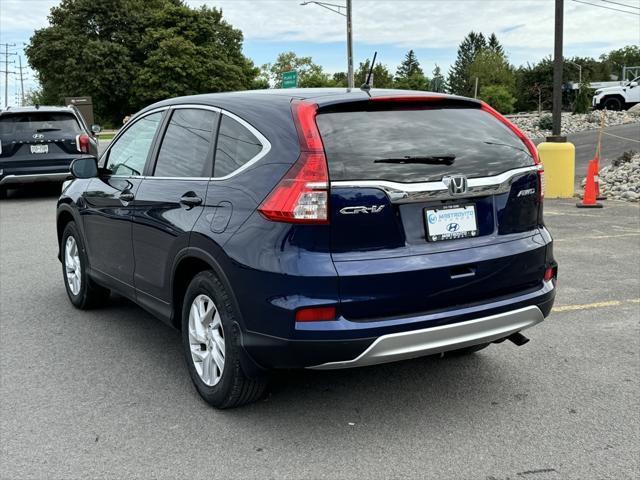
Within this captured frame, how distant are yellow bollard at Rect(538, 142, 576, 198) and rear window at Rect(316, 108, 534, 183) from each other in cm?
1007

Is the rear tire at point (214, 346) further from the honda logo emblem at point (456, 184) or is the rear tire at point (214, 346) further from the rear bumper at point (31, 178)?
the rear bumper at point (31, 178)

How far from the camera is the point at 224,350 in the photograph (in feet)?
12.1

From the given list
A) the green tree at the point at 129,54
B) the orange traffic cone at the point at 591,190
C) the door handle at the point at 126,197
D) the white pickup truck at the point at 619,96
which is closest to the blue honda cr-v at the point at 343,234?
the door handle at the point at 126,197

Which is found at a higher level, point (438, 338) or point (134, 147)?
point (134, 147)

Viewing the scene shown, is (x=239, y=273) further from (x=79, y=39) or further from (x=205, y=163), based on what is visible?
(x=79, y=39)

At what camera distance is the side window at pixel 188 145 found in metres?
4.03

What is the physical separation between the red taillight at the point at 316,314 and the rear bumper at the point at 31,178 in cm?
1143

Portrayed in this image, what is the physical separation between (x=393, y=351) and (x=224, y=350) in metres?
0.93

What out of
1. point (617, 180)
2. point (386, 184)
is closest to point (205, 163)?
point (386, 184)

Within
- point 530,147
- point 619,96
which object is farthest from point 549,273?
point 619,96

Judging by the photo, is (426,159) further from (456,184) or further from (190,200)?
(190,200)

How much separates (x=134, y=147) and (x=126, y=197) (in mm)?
487

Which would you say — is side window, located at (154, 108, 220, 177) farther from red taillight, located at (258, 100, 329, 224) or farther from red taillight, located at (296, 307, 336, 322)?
red taillight, located at (296, 307, 336, 322)

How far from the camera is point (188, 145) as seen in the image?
4254 millimetres
